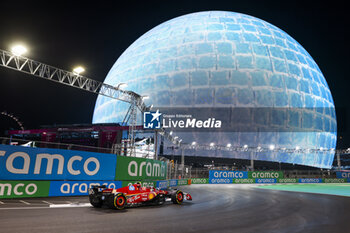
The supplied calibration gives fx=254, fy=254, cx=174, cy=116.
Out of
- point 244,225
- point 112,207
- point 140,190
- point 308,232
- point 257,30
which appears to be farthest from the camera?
point 257,30

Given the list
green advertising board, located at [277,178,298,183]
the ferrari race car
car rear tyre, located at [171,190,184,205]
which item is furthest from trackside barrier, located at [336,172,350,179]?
car rear tyre, located at [171,190,184,205]

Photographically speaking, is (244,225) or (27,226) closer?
(27,226)

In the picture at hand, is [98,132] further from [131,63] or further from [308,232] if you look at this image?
[308,232]

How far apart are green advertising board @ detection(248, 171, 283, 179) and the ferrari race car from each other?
27271 millimetres

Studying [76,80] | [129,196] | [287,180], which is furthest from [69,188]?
[287,180]

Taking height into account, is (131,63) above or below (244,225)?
above

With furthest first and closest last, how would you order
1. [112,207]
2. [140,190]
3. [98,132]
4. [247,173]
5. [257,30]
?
[257,30], [98,132], [247,173], [140,190], [112,207]

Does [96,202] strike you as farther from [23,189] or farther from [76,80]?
[76,80]

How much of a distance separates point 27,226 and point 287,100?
37911 millimetres

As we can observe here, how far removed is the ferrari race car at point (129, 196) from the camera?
979 centimetres

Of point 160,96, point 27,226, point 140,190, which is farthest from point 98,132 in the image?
point 27,226

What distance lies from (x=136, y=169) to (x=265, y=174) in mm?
26055

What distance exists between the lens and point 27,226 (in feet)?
19.9

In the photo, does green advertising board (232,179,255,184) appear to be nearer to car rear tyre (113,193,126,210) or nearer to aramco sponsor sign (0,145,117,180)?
aramco sponsor sign (0,145,117,180)
